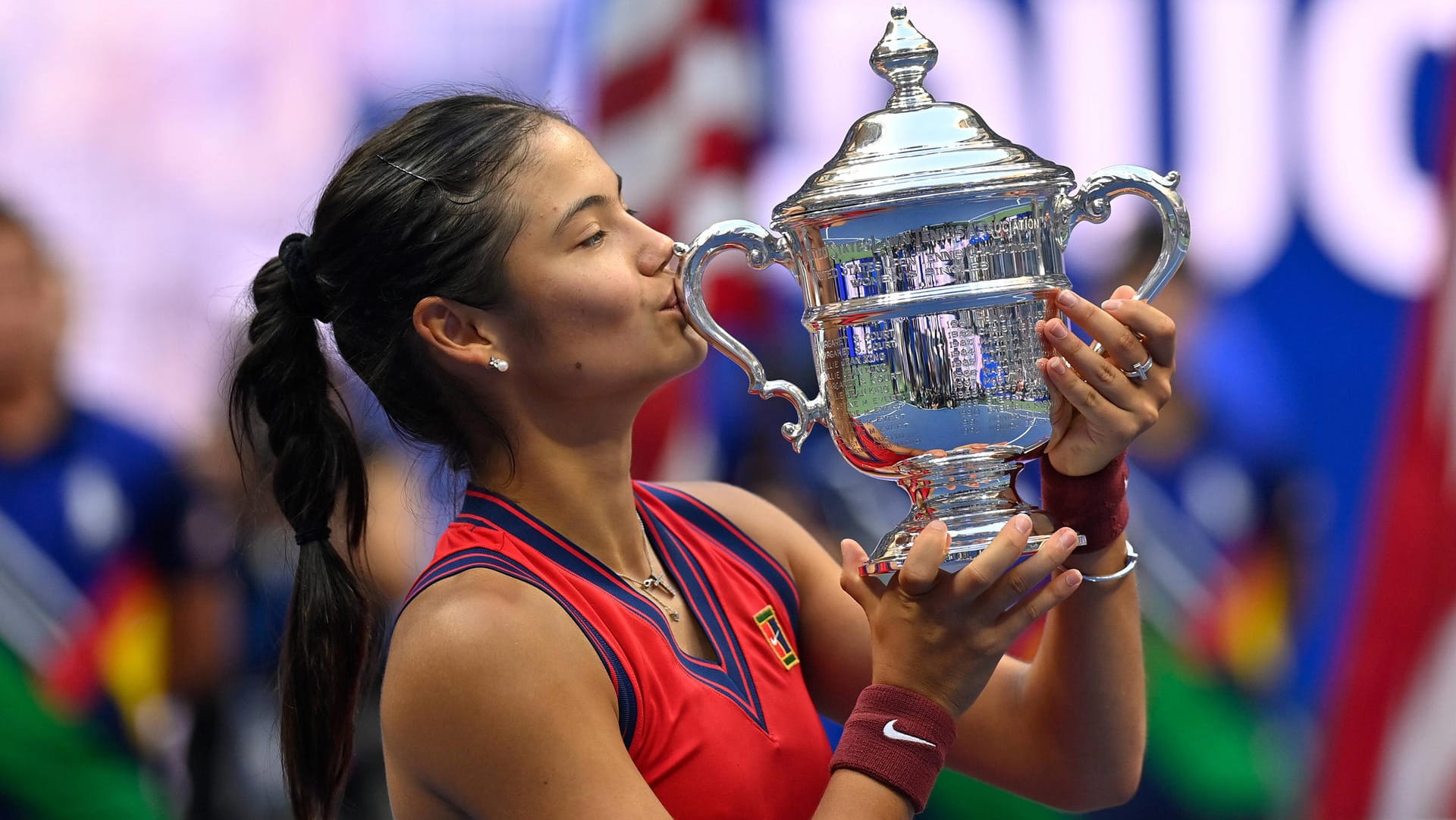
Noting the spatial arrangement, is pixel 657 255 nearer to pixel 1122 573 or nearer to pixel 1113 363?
pixel 1113 363

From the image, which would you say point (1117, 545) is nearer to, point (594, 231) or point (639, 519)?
point (639, 519)

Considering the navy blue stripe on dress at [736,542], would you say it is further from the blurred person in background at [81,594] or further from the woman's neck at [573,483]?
the blurred person in background at [81,594]

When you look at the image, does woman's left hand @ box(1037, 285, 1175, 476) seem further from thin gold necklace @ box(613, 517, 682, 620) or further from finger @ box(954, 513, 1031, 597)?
thin gold necklace @ box(613, 517, 682, 620)

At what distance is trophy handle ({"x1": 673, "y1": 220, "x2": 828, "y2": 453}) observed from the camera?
57.3 inches

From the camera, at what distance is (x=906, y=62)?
147 cm

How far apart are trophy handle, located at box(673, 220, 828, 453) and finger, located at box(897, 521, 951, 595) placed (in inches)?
7.8

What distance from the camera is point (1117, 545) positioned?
4.99ft

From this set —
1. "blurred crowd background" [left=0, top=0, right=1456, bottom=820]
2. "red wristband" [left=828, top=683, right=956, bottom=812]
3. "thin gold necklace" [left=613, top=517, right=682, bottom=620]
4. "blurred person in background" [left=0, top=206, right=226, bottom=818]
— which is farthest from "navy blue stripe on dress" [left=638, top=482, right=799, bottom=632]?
"blurred person in background" [left=0, top=206, right=226, bottom=818]

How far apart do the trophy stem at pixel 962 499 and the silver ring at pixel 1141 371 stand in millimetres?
147

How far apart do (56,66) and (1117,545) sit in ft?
8.40

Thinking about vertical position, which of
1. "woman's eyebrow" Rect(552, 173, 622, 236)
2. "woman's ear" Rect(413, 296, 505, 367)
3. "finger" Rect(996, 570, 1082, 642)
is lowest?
"finger" Rect(996, 570, 1082, 642)

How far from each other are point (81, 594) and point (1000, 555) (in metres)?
2.44

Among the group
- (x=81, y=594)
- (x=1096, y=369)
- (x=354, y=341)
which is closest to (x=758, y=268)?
(x=1096, y=369)

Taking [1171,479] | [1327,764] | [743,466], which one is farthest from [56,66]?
[1327,764]
